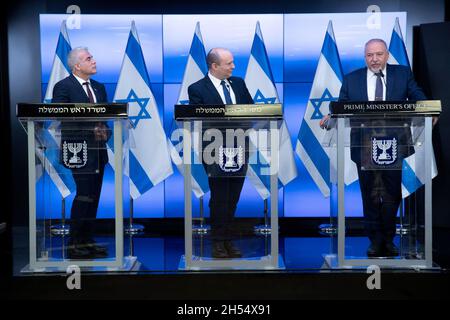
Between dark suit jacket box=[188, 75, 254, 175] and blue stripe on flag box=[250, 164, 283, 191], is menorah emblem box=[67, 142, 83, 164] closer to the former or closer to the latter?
blue stripe on flag box=[250, 164, 283, 191]

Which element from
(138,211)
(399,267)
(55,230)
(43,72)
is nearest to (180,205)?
(138,211)

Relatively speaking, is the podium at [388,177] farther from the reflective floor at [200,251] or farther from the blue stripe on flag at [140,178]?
the blue stripe on flag at [140,178]

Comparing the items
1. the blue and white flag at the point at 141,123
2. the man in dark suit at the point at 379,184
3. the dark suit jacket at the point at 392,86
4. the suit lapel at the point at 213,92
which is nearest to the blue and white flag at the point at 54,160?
the suit lapel at the point at 213,92

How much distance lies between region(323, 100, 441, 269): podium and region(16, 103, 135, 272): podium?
53.2 inches

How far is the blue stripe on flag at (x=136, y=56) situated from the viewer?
5.43 metres

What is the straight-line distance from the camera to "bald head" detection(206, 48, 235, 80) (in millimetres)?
4445

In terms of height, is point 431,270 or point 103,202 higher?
point 103,202

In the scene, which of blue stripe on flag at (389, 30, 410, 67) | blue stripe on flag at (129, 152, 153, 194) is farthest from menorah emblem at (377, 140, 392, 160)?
blue stripe on flag at (129, 152, 153, 194)

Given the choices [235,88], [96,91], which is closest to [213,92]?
[235,88]

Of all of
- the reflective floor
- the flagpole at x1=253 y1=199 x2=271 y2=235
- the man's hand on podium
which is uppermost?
the man's hand on podium

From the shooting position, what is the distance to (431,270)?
3.45 metres

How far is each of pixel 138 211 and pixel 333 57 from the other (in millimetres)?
2458

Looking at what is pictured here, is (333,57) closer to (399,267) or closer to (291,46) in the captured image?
(291,46)

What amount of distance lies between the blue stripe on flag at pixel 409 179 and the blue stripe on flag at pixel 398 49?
212cm
